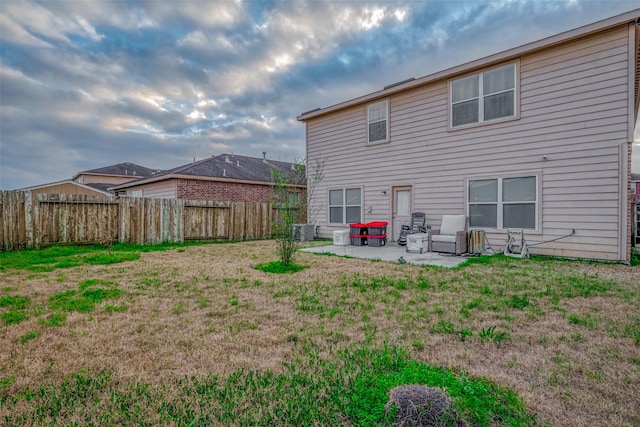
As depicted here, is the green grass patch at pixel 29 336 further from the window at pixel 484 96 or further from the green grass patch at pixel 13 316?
the window at pixel 484 96

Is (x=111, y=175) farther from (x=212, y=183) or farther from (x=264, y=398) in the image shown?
(x=264, y=398)

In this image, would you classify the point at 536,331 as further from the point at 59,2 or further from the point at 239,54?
the point at 239,54

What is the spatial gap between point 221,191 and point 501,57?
41.3ft

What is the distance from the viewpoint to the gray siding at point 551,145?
6789mm

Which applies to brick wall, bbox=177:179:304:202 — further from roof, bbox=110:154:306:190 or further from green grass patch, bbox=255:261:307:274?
green grass patch, bbox=255:261:307:274

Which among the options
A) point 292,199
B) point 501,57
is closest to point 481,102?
point 501,57

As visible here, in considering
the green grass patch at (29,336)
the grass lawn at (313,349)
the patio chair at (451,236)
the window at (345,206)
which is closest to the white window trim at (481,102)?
the patio chair at (451,236)

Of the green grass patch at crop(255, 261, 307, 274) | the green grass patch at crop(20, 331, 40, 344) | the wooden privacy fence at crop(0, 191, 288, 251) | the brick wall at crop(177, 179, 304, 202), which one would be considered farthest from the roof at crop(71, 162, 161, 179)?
the green grass patch at crop(20, 331, 40, 344)

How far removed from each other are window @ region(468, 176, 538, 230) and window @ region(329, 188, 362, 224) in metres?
3.89

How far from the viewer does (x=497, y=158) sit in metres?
8.30

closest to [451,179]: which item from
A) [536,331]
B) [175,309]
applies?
[536,331]

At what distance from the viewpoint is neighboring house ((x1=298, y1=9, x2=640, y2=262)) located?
6766 mm

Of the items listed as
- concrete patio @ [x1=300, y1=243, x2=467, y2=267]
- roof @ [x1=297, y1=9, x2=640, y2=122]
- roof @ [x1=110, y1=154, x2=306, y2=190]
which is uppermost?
roof @ [x1=297, y1=9, x2=640, y2=122]

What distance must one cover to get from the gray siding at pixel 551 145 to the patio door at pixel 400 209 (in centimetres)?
25
